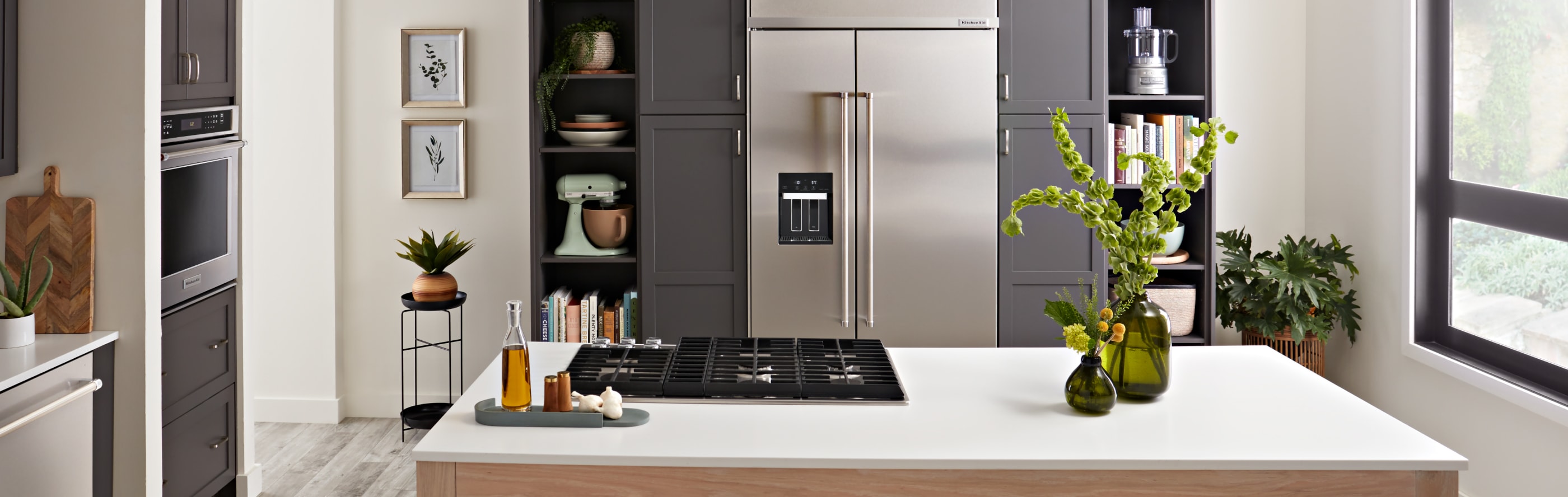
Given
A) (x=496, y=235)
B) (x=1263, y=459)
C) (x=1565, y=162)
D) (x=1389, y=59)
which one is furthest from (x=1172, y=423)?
(x=496, y=235)

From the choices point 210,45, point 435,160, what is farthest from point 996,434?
point 435,160

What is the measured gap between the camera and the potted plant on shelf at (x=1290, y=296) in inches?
163

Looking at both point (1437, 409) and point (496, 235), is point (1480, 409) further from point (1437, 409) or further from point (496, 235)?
point (496, 235)

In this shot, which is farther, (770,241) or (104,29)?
(770,241)

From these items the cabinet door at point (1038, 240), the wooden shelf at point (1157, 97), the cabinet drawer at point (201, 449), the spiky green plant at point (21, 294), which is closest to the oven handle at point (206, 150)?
the spiky green plant at point (21, 294)

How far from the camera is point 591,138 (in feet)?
14.1

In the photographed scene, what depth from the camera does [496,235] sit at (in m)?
4.71

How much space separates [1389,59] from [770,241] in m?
2.34

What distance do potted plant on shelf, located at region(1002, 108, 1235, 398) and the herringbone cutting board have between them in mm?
2357

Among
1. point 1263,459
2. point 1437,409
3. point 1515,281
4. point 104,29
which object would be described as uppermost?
point 104,29

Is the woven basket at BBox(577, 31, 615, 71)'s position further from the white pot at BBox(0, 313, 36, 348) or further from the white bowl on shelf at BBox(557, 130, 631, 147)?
the white pot at BBox(0, 313, 36, 348)

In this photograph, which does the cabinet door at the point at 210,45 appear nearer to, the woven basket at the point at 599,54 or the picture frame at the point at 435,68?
the picture frame at the point at 435,68

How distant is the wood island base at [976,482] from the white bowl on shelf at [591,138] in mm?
2582

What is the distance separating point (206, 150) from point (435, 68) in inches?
55.2
